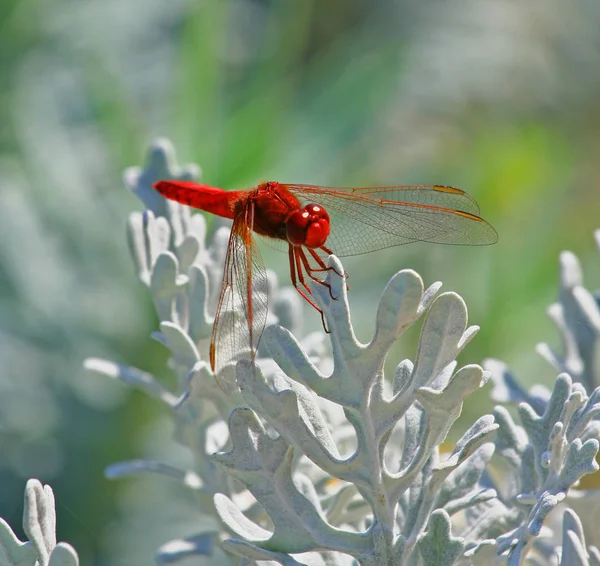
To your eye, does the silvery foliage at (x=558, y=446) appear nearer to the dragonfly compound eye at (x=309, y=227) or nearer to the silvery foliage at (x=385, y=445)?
the silvery foliage at (x=385, y=445)

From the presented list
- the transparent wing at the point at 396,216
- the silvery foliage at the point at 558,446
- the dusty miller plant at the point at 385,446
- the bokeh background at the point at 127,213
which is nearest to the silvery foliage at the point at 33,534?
the dusty miller plant at the point at 385,446

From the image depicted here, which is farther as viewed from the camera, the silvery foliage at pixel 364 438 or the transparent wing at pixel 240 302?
the transparent wing at pixel 240 302

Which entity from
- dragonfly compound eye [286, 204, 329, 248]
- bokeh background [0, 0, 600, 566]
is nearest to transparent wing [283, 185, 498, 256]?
dragonfly compound eye [286, 204, 329, 248]

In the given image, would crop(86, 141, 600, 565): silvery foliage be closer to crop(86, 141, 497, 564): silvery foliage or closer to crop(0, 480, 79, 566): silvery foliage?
crop(86, 141, 497, 564): silvery foliage

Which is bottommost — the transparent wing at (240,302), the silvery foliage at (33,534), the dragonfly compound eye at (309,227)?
the silvery foliage at (33,534)

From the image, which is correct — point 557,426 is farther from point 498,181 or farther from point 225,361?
point 498,181
